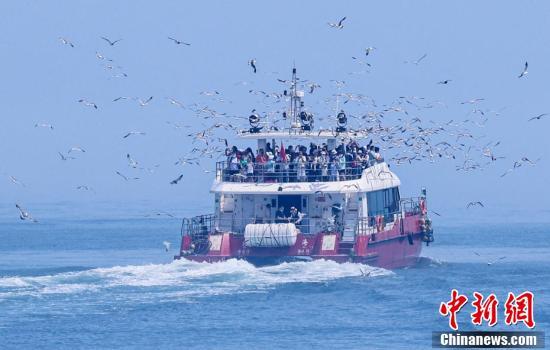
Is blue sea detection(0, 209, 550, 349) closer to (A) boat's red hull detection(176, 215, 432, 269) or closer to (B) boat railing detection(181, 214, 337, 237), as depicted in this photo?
(A) boat's red hull detection(176, 215, 432, 269)

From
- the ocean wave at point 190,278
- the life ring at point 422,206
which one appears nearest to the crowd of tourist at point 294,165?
the ocean wave at point 190,278

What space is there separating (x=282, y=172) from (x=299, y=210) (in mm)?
2153

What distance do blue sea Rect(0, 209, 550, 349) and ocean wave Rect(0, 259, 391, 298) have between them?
0.13 ft

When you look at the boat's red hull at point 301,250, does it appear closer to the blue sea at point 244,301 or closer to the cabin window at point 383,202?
the blue sea at point 244,301

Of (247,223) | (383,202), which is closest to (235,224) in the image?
(247,223)

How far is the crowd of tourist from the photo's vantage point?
74.8 meters

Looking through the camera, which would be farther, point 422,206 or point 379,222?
point 422,206

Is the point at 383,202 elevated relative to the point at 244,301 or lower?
elevated

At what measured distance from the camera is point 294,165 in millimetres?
75000

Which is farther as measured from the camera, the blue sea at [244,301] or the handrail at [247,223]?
the handrail at [247,223]

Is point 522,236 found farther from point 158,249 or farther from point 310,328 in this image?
point 310,328

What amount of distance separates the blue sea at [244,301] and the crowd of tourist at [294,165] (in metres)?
4.59

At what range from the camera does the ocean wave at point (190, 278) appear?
66312 millimetres

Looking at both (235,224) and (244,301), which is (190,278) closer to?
(244,301)
